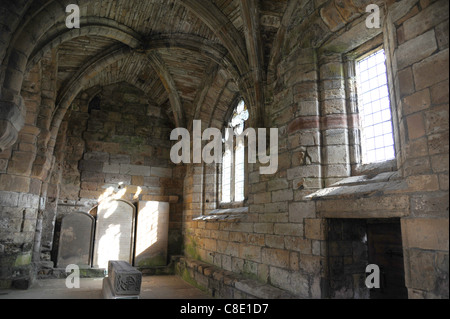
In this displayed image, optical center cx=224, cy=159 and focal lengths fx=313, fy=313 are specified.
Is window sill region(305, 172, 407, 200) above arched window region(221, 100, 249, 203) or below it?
below

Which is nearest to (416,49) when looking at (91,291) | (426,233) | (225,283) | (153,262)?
(426,233)

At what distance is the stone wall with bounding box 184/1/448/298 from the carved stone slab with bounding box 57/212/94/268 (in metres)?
2.96

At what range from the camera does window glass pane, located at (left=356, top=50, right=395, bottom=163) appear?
3.30 meters

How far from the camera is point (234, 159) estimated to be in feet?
20.9

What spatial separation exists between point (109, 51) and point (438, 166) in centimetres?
620

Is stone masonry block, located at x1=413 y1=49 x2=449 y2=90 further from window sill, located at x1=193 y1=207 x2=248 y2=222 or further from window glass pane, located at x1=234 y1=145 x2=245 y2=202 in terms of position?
window glass pane, located at x1=234 y1=145 x2=245 y2=202

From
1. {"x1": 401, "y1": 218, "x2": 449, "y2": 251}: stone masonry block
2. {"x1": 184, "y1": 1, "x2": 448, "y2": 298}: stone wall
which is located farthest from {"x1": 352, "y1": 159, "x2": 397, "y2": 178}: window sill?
{"x1": 401, "y1": 218, "x2": 449, "y2": 251}: stone masonry block

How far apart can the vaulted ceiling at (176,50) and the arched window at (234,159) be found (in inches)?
16.1

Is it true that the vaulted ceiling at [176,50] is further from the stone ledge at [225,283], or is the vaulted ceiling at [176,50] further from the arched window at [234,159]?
the stone ledge at [225,283]

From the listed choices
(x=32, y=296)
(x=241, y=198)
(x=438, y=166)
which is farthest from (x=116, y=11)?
(x=438, y=166)

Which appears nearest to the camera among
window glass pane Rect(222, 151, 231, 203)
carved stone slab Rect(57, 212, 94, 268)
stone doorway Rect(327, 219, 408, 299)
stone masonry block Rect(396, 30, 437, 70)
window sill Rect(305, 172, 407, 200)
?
stone masonry block Rect(396, 30, 437, 70)

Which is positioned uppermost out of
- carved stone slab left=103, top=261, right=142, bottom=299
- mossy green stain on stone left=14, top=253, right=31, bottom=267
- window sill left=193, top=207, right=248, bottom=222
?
window sill left=193, top=207, right=248, bottom=222

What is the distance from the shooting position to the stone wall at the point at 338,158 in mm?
2260
